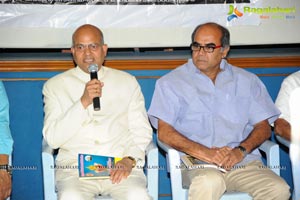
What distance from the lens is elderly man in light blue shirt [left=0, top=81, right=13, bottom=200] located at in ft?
8.24

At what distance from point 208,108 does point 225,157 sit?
0.37 metres

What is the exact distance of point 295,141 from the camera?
2.99 meters

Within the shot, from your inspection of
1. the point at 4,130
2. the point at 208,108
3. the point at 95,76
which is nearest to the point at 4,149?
the point at 4,130

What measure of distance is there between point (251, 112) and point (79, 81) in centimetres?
112

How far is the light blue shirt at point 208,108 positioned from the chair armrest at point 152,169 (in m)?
0.27

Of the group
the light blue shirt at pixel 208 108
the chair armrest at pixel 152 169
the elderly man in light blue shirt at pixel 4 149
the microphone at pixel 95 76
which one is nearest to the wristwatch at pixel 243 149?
the light blue shirt at pixel 208 108

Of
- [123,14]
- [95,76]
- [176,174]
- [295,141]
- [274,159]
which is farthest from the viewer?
[123,14]

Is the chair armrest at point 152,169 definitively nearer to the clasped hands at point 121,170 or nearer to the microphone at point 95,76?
the clasped hands at point 121,170

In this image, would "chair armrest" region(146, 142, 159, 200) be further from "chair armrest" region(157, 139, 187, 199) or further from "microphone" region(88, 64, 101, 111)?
"microphone" region(88, 64, 101, 111)

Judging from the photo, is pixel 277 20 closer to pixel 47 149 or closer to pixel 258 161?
pixel 258 161

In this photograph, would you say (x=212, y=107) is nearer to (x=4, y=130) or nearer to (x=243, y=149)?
(x=243, y=149)

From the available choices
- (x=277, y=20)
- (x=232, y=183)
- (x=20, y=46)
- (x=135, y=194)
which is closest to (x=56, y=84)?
(x=20, y=46)

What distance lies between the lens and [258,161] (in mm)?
3004

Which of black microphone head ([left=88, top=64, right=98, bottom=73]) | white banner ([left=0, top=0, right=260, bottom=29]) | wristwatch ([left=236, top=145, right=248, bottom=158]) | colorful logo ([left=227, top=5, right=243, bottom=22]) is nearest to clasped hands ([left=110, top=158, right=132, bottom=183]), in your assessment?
black microphone head ([left=88, top=64, right=98, bottom=73])
